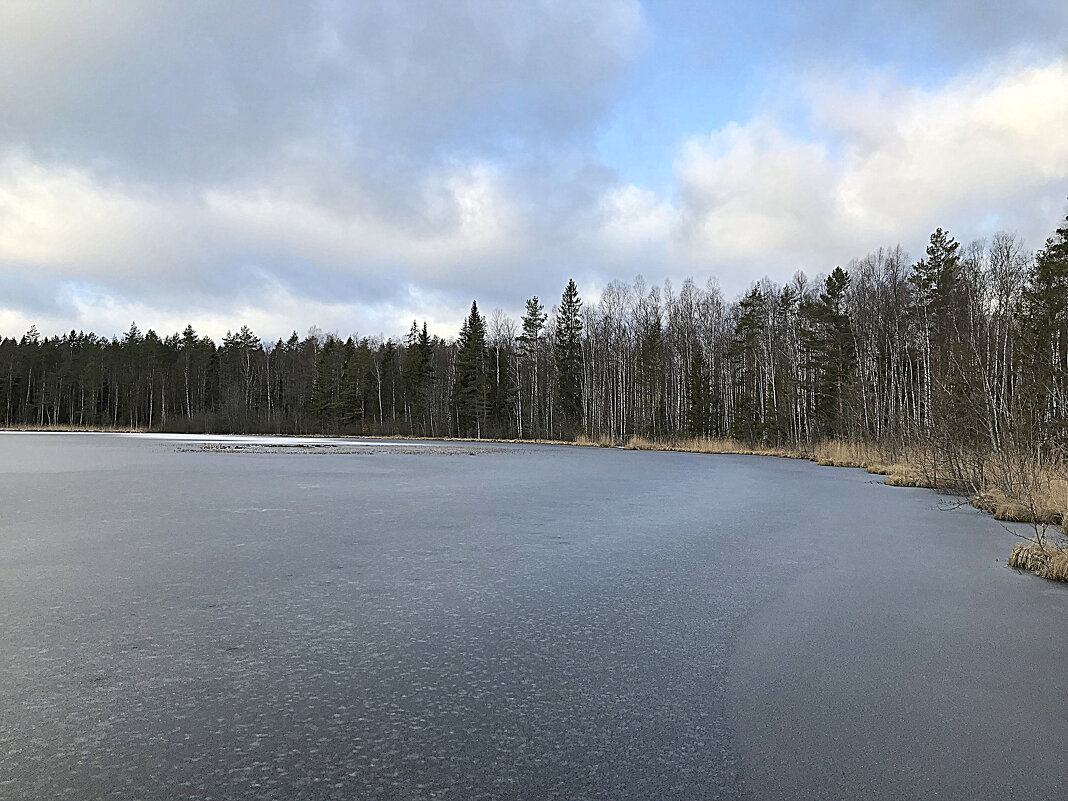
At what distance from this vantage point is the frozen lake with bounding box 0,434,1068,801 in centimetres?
208

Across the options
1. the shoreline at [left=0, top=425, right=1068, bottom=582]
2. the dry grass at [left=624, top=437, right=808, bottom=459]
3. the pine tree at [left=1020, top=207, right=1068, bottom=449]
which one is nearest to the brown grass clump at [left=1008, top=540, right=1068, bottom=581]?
the shoreline at [left=0, top=425, right=1068, bottom=582]

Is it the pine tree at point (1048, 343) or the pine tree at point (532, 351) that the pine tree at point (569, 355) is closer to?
the pine tree at point (532, 351)

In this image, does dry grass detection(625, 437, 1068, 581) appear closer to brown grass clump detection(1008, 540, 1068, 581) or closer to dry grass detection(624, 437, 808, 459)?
brown grass clump detection(1008, 540, 1068, 581)

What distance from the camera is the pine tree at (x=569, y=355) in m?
47.0

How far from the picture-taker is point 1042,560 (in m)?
5.41

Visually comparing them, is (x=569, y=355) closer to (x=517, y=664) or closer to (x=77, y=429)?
(x=77, y=429)

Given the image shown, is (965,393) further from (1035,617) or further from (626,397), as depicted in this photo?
(626,397)

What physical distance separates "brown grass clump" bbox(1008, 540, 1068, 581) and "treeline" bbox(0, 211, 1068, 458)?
198cm

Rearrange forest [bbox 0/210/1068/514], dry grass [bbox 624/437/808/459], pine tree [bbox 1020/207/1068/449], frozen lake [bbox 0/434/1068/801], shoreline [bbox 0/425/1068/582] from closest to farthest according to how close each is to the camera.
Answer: frozen lake [bbox 0/434/1068/801] < shoreline [bbox 0/425/1068/582] < pine tree [bbox 1020/207/1068/449] < forest [bbox 0/210/1068/514] < dry grass [bbox 624/437/808/459]

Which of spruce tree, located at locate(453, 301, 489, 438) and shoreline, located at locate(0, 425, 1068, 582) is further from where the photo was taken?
spruce tree, located at locate(453, 301, 489, 438)

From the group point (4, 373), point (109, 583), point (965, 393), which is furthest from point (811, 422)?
point (4, 373)

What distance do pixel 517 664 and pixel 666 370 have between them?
41.0 metres

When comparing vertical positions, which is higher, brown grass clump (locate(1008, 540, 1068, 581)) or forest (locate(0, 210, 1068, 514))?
forest (locate(0, 210, 1068, 514))

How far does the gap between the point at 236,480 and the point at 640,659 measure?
10.7 meters
